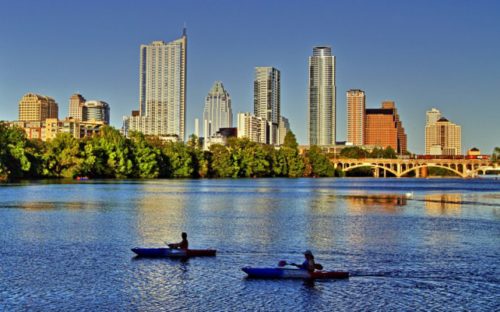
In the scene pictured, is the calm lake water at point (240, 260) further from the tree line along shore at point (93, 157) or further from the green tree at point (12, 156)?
the tree line along shore at point (93, 157)

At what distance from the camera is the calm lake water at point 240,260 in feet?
89.4

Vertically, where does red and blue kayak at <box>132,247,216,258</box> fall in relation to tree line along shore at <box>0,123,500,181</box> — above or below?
below

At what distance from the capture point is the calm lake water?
89.4ft

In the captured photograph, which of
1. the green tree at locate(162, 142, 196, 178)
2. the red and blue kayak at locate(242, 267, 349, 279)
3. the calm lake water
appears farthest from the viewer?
the green tree at locate(162, 142, 196, 178)

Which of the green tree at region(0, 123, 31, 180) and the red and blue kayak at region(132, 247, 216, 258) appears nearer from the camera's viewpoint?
the red and blue kayak at region(132, 247, 216, 258)

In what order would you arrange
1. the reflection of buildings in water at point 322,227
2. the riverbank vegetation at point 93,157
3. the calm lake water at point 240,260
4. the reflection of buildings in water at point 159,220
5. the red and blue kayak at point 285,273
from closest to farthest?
1. the calm lake water at point 240,260
2. the red and blue kayak at point 285,273
3. the reflection of buildings in water at point 322,227
4. the reflection of buildings in water at point 159,220
5. the riverbank vegetation at point 93,157

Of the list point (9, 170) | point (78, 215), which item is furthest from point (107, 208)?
point (9, 170)

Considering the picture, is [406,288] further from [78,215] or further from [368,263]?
[78,215]

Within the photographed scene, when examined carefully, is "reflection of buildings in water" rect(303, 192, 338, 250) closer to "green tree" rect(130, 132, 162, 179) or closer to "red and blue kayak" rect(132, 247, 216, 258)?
"red and blue kayak" rect(132, 247, 216, 258)

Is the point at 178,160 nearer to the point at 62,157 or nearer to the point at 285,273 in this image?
the point at 62,157

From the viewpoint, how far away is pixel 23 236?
44281 mm

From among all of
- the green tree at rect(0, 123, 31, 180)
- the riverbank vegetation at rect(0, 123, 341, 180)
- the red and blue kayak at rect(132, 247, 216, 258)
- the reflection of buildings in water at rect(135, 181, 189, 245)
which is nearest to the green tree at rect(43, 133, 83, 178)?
the riverbank vegetation at rect(0, 123, 341, 180)

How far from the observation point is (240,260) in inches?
1425

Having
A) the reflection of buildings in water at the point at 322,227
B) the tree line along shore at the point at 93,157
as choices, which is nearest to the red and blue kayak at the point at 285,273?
the reflection of buildings in water at the point at 322,227
